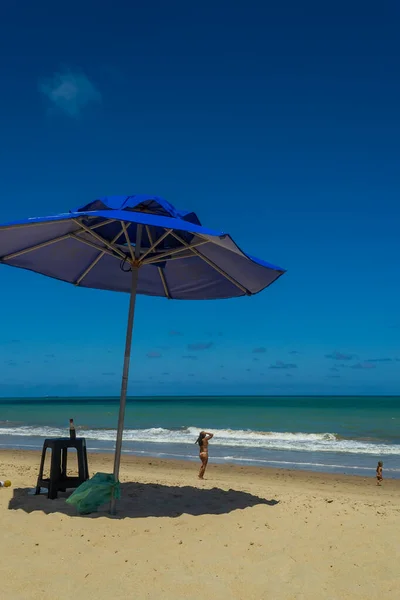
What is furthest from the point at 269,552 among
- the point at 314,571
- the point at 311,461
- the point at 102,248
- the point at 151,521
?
the point at 311,461

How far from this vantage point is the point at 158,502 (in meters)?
6.09

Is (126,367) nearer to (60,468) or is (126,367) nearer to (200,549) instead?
(60,468)

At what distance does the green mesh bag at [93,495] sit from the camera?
5.34 metres

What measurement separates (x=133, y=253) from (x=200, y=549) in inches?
123

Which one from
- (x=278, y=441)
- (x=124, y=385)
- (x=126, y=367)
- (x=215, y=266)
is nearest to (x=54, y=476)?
(x=124, y=385)

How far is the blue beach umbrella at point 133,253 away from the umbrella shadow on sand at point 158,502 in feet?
1.57

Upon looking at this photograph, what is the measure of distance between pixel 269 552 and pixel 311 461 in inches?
577

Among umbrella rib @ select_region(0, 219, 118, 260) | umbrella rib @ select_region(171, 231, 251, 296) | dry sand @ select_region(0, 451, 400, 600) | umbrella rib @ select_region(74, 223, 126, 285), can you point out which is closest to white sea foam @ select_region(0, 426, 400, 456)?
umbrella rib @ select_region(171, 231, 251, 296)

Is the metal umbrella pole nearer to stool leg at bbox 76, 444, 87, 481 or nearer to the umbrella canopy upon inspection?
the umbrella canopy

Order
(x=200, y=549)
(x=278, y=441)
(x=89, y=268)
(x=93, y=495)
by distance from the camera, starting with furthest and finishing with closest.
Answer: (x=278, y=441)
(x=89, y=268)
(x=93, y=495)
(x=200, y=549)

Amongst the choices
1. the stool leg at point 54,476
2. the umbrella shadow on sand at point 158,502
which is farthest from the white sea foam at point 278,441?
the stool leg at point 54,476

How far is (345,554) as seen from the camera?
417cm

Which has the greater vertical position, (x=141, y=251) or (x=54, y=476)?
(x=141, y=251)

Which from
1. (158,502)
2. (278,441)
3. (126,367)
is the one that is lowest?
(278,441)
